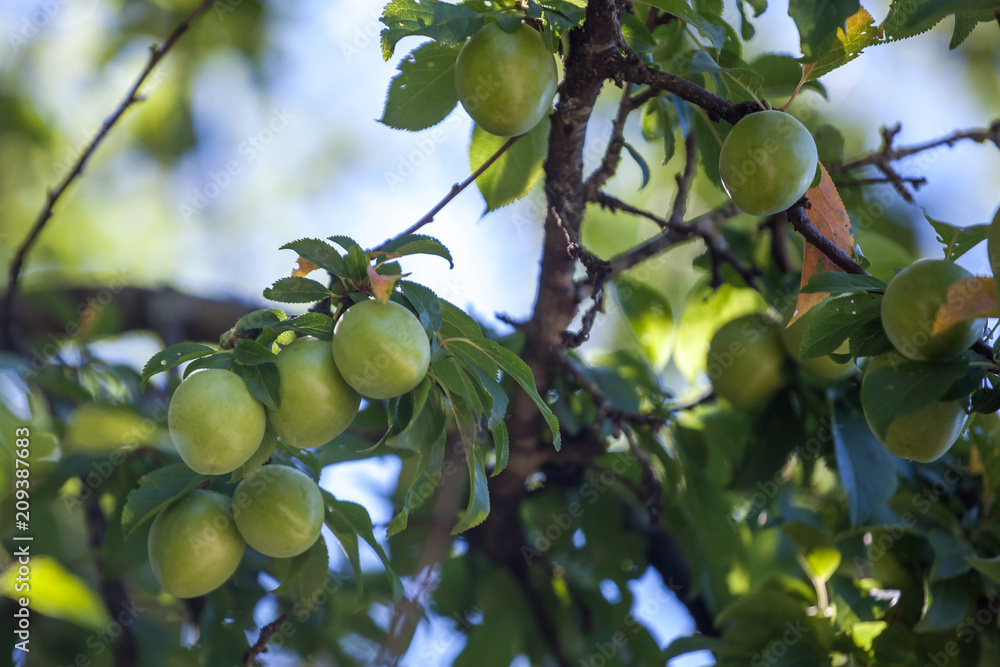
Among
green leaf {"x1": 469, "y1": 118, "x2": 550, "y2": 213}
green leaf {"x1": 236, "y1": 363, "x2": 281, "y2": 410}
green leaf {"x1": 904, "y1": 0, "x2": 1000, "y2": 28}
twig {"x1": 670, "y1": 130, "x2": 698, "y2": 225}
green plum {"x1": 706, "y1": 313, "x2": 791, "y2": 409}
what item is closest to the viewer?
green leaf {"x1": 904, "y1": 0, "x2": 1000, "y2": 28}

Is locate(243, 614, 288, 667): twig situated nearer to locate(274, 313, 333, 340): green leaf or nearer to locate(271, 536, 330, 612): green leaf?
locate(271, 536, 330, 612): green leaf

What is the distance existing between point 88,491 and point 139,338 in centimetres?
80

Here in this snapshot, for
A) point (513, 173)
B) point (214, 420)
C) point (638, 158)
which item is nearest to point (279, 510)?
point (214, 420)

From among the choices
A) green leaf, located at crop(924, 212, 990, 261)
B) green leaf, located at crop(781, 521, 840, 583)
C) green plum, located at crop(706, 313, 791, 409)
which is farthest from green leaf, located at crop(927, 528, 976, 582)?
green leaf, located at crop(924, 212, 990, 261)

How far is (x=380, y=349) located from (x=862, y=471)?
84 centimetres

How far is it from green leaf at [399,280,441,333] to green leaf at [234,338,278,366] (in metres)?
0.16

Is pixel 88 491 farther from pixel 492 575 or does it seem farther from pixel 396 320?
pixel 396 320

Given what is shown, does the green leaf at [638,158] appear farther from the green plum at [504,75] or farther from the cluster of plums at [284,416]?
the cluster of plums at [284,416]

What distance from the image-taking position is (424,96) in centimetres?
103

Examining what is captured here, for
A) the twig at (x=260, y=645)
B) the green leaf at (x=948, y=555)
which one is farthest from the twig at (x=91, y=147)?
the green leaf at (x=948, y=555)

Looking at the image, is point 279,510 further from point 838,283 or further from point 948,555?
point 948,555

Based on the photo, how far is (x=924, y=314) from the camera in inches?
30.7

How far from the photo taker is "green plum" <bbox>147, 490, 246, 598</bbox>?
93cm

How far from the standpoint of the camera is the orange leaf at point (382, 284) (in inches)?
31.7
